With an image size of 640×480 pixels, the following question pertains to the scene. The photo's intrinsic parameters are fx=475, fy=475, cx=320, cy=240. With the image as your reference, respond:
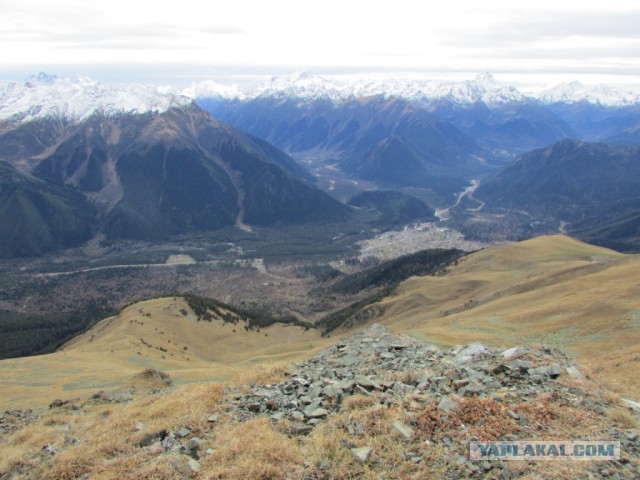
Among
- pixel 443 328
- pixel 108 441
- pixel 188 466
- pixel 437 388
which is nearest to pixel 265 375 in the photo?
pixel 108 441

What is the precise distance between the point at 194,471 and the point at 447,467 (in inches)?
364

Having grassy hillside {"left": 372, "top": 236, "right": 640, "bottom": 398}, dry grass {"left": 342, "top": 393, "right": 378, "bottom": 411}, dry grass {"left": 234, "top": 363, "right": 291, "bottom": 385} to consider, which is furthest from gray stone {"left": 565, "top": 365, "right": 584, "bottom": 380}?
dry grass {"left": 234, "top": 363, "right": 291, "bottom": 385}

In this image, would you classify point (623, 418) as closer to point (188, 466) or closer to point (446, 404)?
point (446, 404)

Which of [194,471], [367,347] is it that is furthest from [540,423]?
[367,347]

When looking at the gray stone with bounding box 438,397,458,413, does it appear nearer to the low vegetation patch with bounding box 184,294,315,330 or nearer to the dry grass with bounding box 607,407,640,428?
the dry grass with bounding box 607,407,640,428

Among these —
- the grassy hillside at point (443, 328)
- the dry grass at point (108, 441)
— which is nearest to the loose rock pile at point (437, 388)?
the dry grass at point (108, 441)

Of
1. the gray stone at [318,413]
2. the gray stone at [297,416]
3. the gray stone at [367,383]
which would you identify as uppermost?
the gray stone at [367,383]

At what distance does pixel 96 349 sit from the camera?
88.9 meters

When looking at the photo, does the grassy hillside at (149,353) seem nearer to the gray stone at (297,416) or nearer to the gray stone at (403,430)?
the gray stone at (297,416)

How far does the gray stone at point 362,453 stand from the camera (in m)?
17.1

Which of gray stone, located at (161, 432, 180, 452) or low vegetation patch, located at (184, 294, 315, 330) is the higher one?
gray stone, located at (161, 432, 180, 452)

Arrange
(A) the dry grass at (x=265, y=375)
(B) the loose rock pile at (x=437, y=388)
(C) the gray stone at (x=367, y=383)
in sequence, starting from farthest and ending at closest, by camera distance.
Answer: (A) the dry grass at (x=265, y=375)
(C) the gray stone at (x=367, y=383)
(B) the loose rock pile at (x=437, y=388)

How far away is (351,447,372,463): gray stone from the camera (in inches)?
674

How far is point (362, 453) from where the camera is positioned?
56.7 feet
